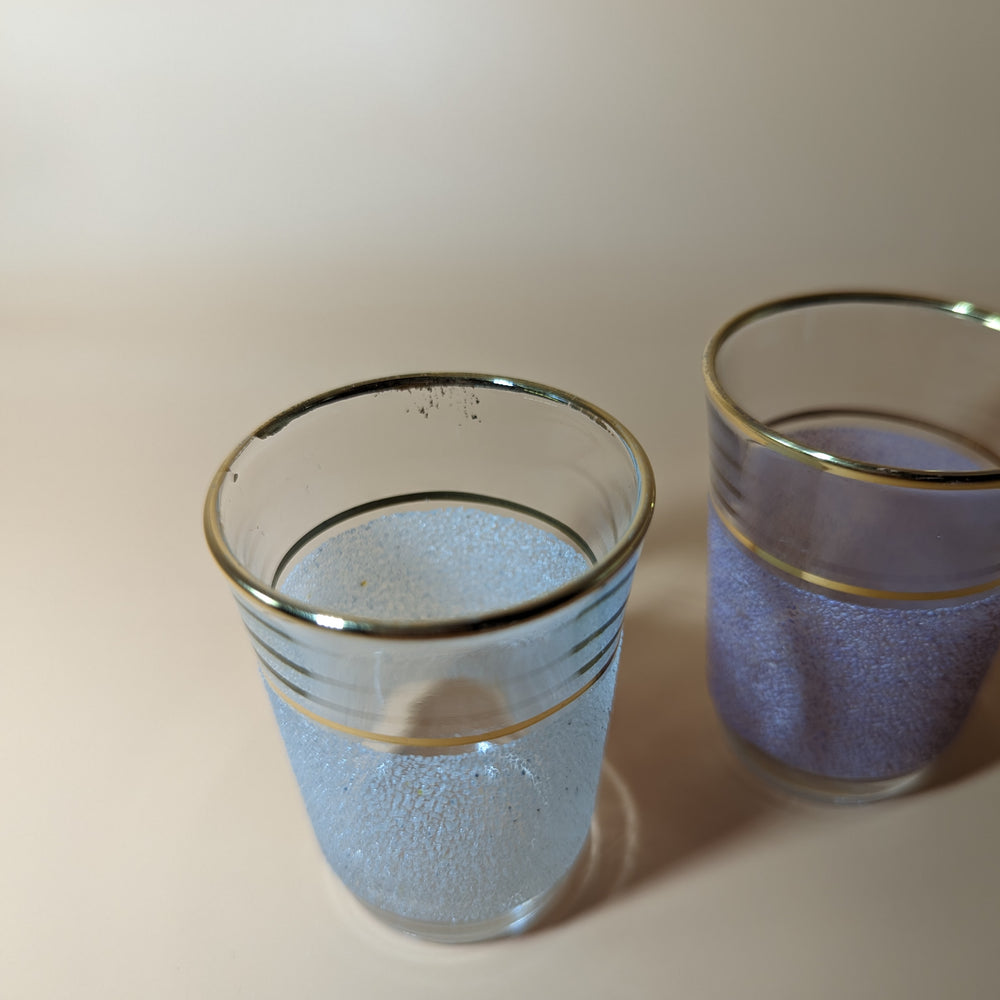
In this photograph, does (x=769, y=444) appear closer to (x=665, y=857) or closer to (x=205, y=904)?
(x=665, y=857)

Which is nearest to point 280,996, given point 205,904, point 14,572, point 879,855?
point 205,904

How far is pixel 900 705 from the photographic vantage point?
0.59m

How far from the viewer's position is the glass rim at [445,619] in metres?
A: 0.39

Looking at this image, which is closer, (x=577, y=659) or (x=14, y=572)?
(x=577, y=659)

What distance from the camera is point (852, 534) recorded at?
0.54 meters

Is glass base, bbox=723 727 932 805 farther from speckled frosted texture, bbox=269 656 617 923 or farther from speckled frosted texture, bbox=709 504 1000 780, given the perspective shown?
speckled frosted texture, bbox=269 656 617 923

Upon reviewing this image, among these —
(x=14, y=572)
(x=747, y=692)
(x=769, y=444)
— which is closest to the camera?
(x=769, y=444)

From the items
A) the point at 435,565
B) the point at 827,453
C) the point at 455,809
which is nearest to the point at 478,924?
the point at 455,809

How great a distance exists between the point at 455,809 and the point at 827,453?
268mm

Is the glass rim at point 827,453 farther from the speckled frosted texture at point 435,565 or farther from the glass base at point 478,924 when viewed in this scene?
the glass base at point 478,924

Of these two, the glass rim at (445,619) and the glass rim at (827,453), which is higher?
the glass rim at (445,619)

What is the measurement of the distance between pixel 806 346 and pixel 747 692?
25 cm

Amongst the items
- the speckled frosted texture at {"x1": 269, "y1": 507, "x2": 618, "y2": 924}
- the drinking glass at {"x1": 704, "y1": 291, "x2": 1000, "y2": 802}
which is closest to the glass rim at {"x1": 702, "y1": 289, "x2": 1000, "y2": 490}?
the drinking glass at {"x1": 704, "y1": 291, "x2": 1000, "y2": 802}

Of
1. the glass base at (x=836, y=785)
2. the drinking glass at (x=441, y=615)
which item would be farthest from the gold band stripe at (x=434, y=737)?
the glass base at (x=836, y=785)
